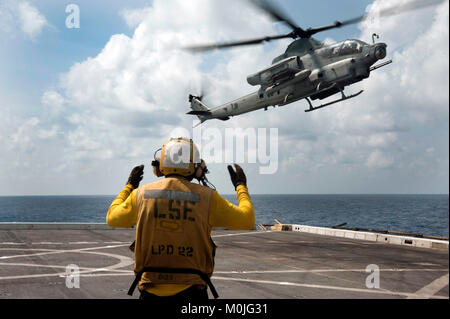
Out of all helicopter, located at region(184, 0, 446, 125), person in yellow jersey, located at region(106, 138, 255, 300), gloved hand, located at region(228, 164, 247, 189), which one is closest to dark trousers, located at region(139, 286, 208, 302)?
person in yellow jersey, located at region(106, 138, 255, 300)

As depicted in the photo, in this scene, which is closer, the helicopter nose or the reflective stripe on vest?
the reflective stripe on vest

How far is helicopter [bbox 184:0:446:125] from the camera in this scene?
22531 mm

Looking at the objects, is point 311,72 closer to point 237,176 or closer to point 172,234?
point 237,176

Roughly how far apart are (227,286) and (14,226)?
58.5 ft

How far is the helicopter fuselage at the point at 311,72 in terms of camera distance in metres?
22.7

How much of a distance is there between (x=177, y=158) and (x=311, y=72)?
71.2ft

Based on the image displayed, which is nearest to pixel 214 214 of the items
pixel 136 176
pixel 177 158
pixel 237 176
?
pixel 237 176

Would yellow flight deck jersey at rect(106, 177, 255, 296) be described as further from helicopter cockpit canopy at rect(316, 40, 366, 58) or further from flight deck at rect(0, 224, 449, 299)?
helicopter cockpit canopy at rect(316, 40, 366, 58)

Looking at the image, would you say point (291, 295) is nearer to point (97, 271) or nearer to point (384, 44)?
point (97, 271)

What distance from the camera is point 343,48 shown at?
2320cm

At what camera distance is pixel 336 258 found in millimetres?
14391

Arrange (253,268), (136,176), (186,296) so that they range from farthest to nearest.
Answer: (253,268) < (136,176) < (186,296)

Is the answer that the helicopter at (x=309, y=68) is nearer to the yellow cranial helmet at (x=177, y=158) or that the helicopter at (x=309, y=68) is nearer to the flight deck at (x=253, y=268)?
the flight deck at (x=253, y=268)
